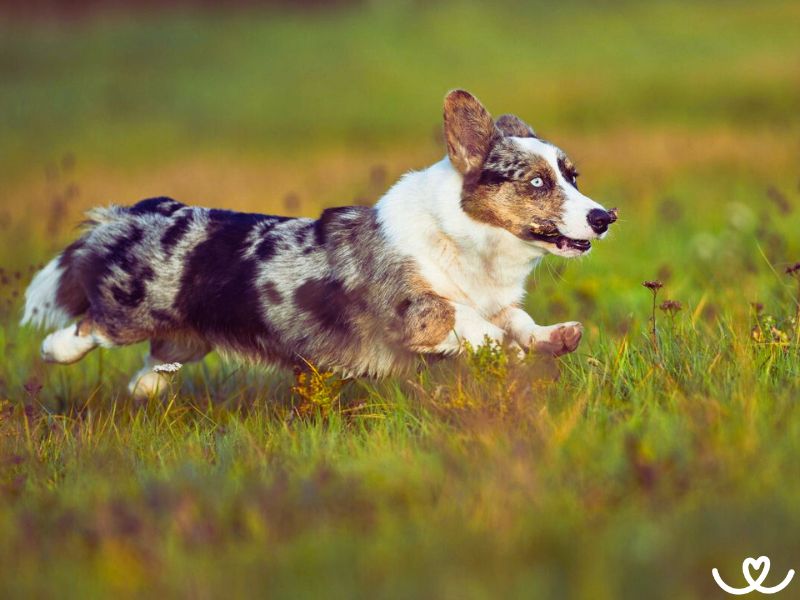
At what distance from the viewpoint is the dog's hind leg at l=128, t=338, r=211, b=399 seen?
18.8 ft

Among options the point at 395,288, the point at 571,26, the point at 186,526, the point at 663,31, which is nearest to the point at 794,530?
the point at 186,526

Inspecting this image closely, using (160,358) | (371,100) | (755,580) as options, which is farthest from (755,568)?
(371,100)

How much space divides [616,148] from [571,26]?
14.4 metres

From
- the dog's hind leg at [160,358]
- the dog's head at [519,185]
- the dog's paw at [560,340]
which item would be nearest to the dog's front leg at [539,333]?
the dog's paw at [560,340]

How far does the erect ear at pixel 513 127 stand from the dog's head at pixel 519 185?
0.18m

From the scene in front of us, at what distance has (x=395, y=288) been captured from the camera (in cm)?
496

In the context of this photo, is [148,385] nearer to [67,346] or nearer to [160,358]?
[160,358]

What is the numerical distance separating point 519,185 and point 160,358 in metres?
2.28

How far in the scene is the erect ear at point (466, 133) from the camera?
16.4 feet

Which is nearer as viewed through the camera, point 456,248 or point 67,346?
point 456,248

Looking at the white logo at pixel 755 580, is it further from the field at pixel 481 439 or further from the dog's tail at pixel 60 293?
the dog's tail at pixel 60 293

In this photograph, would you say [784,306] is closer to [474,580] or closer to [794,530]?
[794,530]

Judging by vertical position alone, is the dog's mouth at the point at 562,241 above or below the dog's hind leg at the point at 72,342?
above

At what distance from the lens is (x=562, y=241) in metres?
4.85
